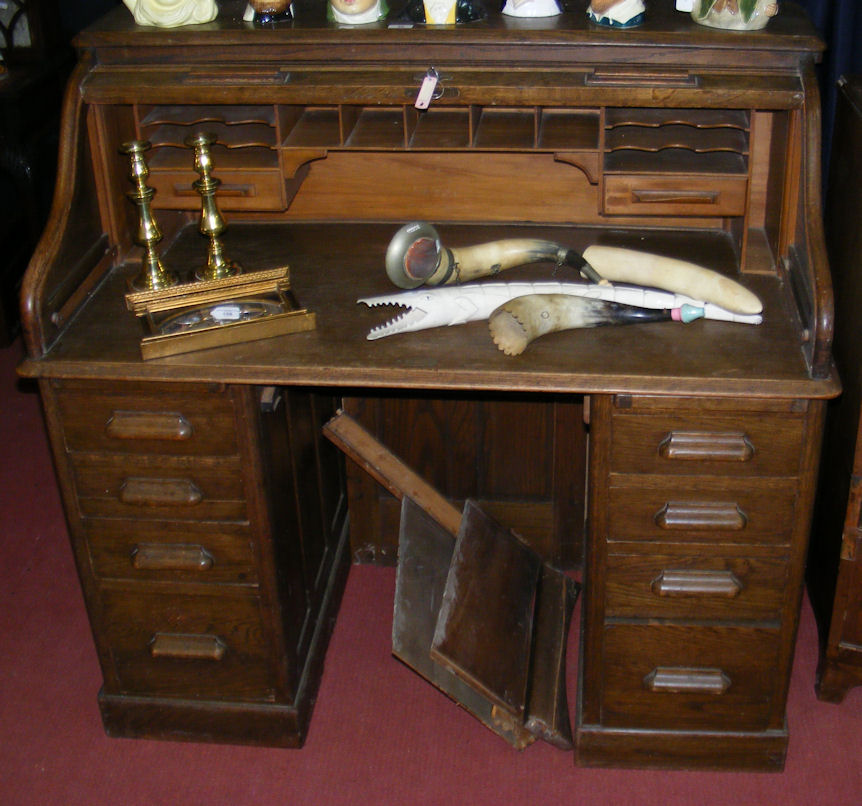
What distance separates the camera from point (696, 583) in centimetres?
210

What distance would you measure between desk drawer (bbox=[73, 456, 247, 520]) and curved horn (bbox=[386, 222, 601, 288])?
0.47 metres

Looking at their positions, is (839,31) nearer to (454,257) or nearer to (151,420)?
(454,257)

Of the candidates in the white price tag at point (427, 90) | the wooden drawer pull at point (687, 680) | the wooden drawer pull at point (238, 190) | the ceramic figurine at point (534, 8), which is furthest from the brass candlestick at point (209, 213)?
the wooden drawer pull at point (687, 680)

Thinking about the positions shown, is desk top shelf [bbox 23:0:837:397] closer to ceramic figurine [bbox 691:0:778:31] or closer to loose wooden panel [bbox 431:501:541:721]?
ceramic figurine [bbox 691:0:778:31]

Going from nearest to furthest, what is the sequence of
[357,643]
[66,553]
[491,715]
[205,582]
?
[205,582], [491,715], [357,643], [66,553]

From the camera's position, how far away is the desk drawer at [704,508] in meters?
2.00

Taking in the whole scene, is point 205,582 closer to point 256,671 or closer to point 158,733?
point 256,671

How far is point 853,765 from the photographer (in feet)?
7.54

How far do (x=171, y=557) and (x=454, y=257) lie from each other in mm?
783

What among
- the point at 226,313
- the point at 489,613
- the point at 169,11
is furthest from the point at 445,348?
the point at 169,11

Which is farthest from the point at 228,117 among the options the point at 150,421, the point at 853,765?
the point at 853,765

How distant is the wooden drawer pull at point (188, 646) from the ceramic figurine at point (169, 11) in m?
1.20

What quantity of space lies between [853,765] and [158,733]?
1.43 meters

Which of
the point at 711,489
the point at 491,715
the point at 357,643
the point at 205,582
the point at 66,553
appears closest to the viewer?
the point at 711,489
